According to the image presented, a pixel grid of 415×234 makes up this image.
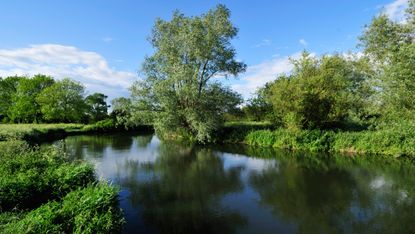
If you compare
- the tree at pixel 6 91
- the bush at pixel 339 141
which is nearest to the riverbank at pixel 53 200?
the bush at pixel 339 141

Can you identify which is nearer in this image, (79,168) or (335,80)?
(79,168)

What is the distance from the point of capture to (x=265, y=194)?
45.0 ft

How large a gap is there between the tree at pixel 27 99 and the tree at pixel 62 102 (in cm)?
206

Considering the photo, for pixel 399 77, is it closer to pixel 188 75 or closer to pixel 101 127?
pixel 188 75

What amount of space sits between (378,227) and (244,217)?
4.20m

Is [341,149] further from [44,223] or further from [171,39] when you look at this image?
[44,223]

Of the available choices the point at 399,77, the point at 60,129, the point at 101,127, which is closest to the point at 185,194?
the point at 399,77

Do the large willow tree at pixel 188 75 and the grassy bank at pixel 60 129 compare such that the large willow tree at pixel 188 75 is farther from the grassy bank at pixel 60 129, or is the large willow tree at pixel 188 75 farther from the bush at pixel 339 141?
the grassy bank at pixel 60 129

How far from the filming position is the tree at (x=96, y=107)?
190 feet

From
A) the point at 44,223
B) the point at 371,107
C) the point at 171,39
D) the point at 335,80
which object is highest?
the point at 171,39

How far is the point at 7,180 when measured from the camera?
8906 millimetres

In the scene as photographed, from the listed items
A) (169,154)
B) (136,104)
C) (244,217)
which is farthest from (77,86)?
(244,217)

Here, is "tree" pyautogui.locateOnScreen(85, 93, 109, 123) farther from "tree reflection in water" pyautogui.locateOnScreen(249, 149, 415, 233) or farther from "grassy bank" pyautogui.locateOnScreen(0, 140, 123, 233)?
"grassy bank" pyautogui.locateOnScreen(0, 140, 123, 233)

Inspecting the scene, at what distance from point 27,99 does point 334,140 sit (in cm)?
5325
